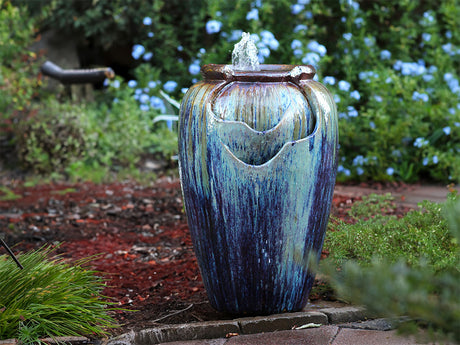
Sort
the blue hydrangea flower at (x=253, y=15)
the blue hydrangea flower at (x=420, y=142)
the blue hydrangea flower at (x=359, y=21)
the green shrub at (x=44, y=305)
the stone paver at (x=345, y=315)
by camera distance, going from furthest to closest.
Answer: the blue hydrangea flower at (x=359, y=21), the blue hydrangea flower at (x=253, y=15), the blue hydrangea flower at (x=420, y=142), the stone paver at (x=345, y=315), the green shrub at (x=44, y=305)

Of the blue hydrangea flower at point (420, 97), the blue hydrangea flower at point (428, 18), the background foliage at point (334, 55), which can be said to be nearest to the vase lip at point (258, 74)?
the background foliage at point (334, 55)

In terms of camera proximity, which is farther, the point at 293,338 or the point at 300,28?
the point at 300,28

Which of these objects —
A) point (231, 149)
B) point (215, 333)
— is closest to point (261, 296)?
point (215, 333)

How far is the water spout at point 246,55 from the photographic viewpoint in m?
2.64

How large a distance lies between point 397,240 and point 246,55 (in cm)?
Result: 105

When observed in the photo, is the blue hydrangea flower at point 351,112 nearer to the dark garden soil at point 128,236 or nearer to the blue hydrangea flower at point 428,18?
the dark garden soil at point 128,236

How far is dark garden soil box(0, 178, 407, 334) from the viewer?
2.77 m

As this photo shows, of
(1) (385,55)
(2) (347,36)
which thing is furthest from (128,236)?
(1) (385,55)

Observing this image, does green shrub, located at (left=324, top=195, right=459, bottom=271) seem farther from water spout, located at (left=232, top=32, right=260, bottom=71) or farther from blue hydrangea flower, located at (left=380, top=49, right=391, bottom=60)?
blue hydrangea flower, located at (left=380, top=49, right=391, bottom=60)

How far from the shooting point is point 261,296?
97.1 inches

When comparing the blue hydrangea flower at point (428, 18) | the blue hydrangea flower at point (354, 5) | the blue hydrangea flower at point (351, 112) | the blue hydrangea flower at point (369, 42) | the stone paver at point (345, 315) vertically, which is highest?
the blue hydrangea flower at point (354, 5)

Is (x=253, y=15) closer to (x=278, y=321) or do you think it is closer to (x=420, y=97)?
(x=420, y=97)

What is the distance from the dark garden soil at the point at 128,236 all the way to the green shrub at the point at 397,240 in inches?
10.0

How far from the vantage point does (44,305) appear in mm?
2262
